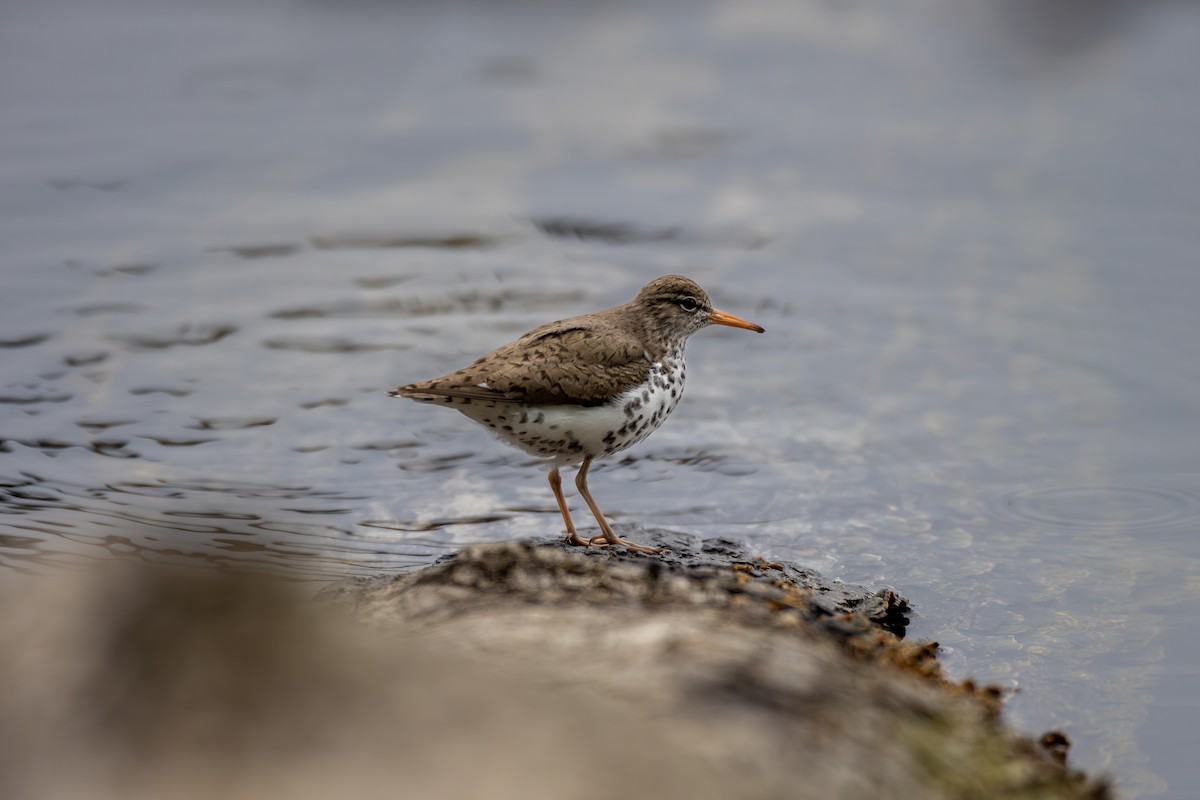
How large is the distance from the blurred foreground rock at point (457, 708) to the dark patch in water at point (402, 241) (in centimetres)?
697

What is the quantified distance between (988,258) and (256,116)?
25.0ft

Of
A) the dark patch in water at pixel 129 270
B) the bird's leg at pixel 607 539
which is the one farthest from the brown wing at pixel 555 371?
the dark patch in water at pixel 129 270

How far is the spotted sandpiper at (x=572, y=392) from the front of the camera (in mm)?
6470

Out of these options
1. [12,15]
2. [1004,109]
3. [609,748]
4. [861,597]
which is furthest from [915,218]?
[12,15]

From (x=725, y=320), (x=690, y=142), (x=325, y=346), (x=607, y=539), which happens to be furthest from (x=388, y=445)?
(x=690, y=142)

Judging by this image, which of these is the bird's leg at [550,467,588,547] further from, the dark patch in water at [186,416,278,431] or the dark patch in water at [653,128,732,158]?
the dark patch in water at [653,128,732,158]

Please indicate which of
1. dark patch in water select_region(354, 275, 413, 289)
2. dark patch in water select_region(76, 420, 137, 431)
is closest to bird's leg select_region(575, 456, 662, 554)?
dark patch in water select_region(76, 420, 137, 431)

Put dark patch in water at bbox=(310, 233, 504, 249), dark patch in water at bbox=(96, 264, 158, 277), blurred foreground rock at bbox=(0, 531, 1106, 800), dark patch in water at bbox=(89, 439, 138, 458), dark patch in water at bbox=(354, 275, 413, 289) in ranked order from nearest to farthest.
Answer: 1. blurred foreground rock at bbox=(0, 531, 1106, 800)
2. dark patch in water at bbox=(89, 439, 138, 458)
3. dark patch in water at bbox=(96, 264, 158, 277)
4. dark patch in water at bbox=(354, 275, 413, 289)
5. dark patch in water at bbox=(310, 233, 504, 249)

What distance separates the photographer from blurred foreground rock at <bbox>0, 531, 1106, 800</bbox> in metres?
3.25

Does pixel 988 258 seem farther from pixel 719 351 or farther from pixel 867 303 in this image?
pixel 719 351

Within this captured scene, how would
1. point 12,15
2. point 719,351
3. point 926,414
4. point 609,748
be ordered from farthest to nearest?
point 12,15 < point 719,351 < point 926,414 < point 609,748

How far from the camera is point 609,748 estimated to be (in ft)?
11.0

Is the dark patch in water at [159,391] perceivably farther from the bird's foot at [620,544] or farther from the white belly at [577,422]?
the bird's foot at [620,544]


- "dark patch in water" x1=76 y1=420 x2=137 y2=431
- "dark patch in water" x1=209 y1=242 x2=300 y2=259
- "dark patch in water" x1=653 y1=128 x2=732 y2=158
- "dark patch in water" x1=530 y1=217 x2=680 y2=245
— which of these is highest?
"dark patch in water" x1=653 y1=128 x2=732 y2=158
